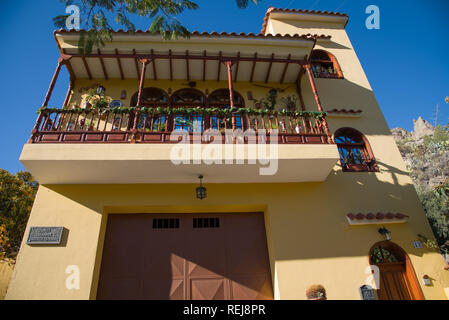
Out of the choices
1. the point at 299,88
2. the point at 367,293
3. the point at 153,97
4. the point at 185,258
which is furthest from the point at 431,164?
the point at 185,258

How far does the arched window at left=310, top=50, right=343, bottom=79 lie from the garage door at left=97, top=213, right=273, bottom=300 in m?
6.19

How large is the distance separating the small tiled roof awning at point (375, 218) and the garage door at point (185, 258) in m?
2.43

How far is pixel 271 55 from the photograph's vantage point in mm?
8070

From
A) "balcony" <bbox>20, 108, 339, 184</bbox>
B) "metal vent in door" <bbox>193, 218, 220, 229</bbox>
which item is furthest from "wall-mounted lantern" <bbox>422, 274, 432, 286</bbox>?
"metal vent in door" <bbox>193, 218, 220, 229</bbox>

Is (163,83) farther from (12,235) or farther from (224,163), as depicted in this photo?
(12,235)

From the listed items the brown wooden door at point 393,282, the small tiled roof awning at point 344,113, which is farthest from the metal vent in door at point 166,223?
the small tiled roof awning at point 344,113

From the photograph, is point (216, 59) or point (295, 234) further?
point (216, 59)

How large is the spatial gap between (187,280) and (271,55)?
7.09 metres

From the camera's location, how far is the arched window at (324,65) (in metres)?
9.70

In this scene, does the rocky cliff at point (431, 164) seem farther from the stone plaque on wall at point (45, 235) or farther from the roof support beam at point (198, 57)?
the stone plaque on wall at point (45, 235)

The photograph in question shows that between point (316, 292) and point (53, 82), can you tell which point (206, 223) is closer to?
point (316, 292)

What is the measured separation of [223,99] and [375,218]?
6.03m
